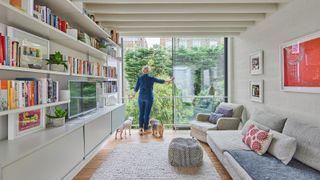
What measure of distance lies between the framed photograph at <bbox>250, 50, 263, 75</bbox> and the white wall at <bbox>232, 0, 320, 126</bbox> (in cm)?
9

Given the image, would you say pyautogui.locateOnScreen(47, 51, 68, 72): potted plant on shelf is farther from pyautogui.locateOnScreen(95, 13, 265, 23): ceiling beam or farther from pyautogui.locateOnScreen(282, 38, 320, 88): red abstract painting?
pyautogui.locateOnScreen(282, 38, 320, 88): red abstract painting

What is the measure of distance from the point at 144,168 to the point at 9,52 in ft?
7.21

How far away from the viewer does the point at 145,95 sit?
202 inches

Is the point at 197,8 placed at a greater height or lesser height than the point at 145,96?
greater

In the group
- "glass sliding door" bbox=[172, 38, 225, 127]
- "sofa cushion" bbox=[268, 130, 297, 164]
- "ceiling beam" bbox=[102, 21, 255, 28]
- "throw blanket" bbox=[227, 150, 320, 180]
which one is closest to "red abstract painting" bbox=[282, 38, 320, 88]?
"sofa cushion" bbox=[268, 130, 297, 164]

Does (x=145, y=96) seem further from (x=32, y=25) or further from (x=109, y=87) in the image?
(x=32, y=25)

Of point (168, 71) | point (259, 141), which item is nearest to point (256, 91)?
point (259, 141)

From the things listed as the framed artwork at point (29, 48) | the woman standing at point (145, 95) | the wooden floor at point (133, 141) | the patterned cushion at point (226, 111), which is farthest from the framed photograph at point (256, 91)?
the framed artwork at point (29, 48)

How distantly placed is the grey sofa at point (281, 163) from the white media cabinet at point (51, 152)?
5.79 feet

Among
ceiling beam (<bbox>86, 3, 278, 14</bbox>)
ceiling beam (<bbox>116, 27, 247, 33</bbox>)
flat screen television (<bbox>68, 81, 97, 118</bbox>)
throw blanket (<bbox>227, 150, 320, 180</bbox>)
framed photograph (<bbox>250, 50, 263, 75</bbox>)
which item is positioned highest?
ceiling beam (<bbox>116, 27, 247, 33</bbox>)

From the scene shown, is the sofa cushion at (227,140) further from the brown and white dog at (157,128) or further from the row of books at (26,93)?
the row of books at (26,93)

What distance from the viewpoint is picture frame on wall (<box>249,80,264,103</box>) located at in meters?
3.80

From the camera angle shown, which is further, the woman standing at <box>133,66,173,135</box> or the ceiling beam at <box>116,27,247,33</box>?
the woman standing at <box>133,66,173,135</box>

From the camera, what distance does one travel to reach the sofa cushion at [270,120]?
2.84m
